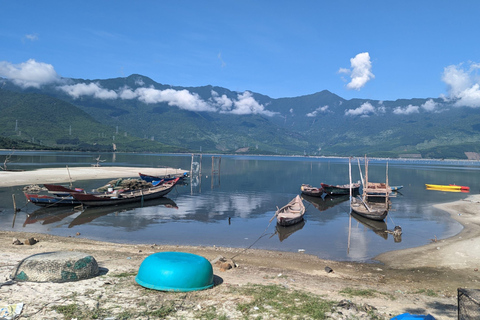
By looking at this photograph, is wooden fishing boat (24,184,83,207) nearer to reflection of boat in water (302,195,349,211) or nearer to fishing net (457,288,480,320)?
reflection of boat in water (302,195,349,211)

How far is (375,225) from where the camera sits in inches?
1332

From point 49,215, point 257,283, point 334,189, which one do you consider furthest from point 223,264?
point 334,189

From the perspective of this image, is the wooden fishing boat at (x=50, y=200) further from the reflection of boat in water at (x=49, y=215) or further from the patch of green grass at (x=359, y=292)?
the patch of green grass at (x=359, y=292)

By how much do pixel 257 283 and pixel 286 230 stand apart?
53.2 ft

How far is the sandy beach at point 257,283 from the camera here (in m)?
10.7

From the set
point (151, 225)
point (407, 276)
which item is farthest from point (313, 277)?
point (151, 225)

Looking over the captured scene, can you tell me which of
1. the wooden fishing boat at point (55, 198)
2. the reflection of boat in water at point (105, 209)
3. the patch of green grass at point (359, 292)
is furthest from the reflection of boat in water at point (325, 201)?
the patch of green grass at point (359, 292)

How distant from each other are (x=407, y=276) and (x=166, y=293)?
42.9 feet

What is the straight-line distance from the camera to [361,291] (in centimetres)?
1366

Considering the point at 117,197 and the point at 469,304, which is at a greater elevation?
the point at 469,304

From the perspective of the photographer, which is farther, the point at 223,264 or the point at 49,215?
the point at 49,215

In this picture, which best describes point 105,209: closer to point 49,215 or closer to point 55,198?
point 55,198

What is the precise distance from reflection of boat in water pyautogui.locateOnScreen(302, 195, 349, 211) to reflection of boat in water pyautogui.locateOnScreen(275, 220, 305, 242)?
13775mm

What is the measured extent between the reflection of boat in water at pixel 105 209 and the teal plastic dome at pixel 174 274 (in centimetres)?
2056
